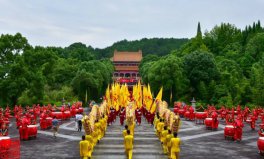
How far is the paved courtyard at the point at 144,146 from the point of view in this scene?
16234mm

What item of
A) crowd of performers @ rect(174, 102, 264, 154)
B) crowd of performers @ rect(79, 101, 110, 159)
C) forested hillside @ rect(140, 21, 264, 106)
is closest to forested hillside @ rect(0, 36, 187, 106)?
forested hillside @ rect(140, 21, 264, 106)

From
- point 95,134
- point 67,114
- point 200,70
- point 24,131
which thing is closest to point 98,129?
point 95,134

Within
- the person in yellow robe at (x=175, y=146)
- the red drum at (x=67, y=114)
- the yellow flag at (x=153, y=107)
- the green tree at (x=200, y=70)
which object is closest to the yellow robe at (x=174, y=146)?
the person in yellow robe at (x=175, y=146)

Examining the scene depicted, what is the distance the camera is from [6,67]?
39594 mm

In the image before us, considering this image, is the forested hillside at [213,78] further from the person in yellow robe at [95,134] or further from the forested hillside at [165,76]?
the person in yellow robe at [95,134]

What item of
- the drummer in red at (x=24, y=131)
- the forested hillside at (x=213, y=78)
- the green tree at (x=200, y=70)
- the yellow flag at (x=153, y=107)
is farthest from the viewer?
the green tree at (x=200, y=70)

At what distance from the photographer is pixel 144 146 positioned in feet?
61.2

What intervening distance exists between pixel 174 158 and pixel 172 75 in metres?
34.8

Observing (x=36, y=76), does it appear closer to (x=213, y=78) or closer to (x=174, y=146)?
(x=213, y=78)

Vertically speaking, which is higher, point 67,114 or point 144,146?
point 67,114

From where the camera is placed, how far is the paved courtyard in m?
16.2

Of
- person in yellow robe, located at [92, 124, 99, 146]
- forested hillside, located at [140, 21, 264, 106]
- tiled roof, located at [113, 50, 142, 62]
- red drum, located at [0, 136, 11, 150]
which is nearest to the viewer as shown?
red drum, located at [0, 136, 11, 150]

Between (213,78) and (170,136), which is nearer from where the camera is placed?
(170,136)

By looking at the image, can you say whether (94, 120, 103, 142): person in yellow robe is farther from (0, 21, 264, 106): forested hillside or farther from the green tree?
the green tree
